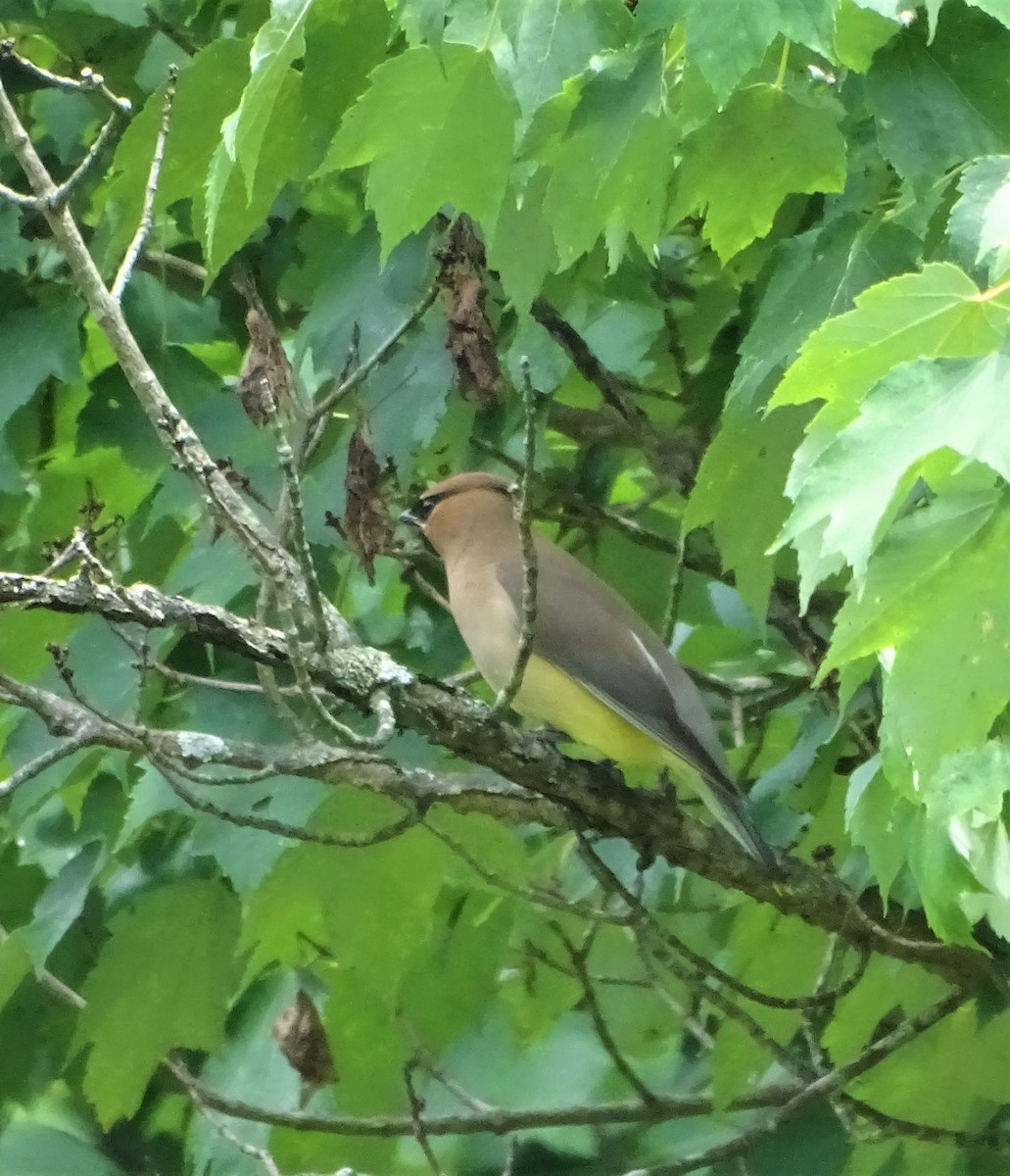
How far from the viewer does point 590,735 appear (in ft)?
11.9

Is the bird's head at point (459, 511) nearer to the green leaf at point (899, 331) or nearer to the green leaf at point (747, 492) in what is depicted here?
the green leaf at point (747, 492)

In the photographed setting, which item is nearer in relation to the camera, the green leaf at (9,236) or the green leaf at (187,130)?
the green leaf at (187,130)

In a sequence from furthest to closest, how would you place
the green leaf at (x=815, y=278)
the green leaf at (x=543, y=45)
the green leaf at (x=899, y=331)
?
1. the green leaf at (x=815, y=278)
2. the green leaf at (x=543, y=45)
3. the green leaf at (x=899, y=331)

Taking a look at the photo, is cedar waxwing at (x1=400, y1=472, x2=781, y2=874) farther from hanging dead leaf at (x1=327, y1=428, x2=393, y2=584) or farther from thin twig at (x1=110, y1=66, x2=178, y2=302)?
thin twig at (x1=110, y1=66, x2=178, y2=302)

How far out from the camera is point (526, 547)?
6.40ft

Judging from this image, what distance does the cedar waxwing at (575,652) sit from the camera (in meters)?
3.30

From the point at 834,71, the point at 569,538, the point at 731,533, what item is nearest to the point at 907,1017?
the point at 731,533

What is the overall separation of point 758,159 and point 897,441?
2.83ft

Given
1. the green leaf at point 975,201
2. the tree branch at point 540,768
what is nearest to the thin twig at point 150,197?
the tree branch at point 540,768

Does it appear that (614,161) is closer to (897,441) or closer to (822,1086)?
(897,441)

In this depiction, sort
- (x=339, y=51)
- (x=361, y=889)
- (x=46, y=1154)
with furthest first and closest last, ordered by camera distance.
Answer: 1. (x=46, y=1154)
2. (x=361, y=889)
3. (x=339, y=51)

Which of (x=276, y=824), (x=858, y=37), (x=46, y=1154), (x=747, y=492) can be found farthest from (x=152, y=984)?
(x=858, y=37)

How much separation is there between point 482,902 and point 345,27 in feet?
5.62

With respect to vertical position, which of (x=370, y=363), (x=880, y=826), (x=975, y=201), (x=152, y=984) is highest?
(x=975, y=201)
